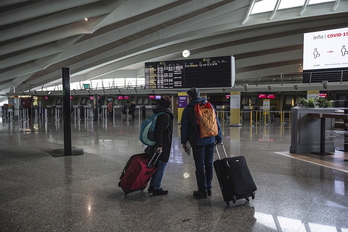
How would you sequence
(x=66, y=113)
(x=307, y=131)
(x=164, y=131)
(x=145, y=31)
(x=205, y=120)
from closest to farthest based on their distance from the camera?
(x=205, y=120), (x=164, y=131), (x=66, y=113), (x=307, y=131), (x=145, y=31)

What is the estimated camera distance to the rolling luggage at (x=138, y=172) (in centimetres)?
420

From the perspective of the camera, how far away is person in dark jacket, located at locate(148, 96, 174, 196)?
425 cm

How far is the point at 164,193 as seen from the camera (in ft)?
14.6

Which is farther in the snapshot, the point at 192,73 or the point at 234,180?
the point at 192,73

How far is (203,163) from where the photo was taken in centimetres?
425

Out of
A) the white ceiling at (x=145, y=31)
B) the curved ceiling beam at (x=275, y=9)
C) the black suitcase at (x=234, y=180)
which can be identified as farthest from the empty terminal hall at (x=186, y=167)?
the curved ceiling beam at (x=275, y=9)

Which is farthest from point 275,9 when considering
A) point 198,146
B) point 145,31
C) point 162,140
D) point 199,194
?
point 199,194

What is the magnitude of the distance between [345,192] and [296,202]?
113 cm

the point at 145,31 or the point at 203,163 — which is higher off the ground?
the point at 145,31

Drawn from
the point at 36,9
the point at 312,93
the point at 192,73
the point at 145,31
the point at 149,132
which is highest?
the point at 145,31

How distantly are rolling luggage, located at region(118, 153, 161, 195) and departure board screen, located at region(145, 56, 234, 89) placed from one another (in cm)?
1450

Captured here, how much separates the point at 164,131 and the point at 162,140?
18 cm

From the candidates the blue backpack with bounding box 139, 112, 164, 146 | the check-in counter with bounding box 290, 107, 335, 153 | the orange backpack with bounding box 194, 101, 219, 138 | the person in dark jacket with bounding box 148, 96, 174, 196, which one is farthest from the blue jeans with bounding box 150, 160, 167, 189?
the check-in counter with bounding box 290, 107, 335, 153

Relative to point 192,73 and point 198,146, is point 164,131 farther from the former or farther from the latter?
point 192,73
